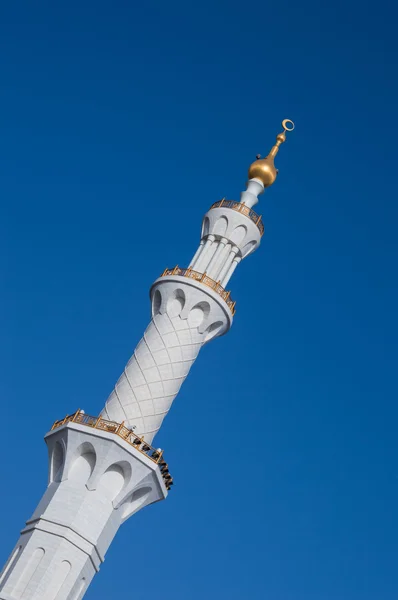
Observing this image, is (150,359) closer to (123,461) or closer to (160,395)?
(160,395)

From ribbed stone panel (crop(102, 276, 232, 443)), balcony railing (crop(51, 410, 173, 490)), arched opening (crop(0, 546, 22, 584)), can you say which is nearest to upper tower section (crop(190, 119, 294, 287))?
ribbed stone panel (crop(102, 276, 232, 443))

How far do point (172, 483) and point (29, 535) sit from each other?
5.90 metres

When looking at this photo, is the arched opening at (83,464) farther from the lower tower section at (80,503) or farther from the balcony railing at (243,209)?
the balcony railing at (243,209)

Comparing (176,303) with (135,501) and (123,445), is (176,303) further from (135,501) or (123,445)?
(135,501)

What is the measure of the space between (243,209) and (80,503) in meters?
15.9

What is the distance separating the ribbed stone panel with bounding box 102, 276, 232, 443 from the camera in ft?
118

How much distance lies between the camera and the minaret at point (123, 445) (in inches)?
1278

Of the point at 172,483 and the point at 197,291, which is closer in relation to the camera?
the point at 172,483

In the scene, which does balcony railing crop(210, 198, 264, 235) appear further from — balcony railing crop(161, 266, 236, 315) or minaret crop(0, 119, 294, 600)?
balcony railing crop(161, 266, 236, 315)

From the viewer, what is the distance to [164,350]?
37500 millimetres

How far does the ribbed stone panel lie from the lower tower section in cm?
140

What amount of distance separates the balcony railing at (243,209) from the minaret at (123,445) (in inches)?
16.6

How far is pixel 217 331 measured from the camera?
132 ft

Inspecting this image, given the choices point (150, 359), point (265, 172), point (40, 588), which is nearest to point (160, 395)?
point (150, 359)
